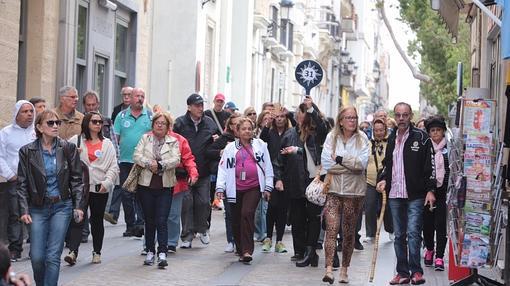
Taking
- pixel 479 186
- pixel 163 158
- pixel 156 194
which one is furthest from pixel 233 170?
pixel 479 186

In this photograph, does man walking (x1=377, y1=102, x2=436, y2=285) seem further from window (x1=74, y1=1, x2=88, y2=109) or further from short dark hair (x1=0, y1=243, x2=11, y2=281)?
window (x1=74, y1=1, x2=88, y2=109)

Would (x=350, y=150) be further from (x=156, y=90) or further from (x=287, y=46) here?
(x=287, y=46)

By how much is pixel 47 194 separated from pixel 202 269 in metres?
3.64

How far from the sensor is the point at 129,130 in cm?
1650

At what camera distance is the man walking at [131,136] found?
16422mm

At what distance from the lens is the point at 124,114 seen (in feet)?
54.5

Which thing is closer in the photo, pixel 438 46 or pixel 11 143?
pixel 11 143

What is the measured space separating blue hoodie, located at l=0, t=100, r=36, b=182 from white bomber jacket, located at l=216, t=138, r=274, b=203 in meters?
2.32

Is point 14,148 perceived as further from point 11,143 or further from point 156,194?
point 156,194

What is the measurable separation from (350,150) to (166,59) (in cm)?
1903

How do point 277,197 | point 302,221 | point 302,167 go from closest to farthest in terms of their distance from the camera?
1. point 302,221
2. point 302,167
3. point 277,197

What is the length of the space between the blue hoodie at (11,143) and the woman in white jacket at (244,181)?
2350 mm

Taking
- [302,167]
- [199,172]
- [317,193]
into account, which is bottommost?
[317,193]

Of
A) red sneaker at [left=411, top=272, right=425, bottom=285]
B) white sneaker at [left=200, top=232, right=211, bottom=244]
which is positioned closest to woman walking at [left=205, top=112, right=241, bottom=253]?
white sneaker at [left=200, top=232, right=211, bottom=244]
